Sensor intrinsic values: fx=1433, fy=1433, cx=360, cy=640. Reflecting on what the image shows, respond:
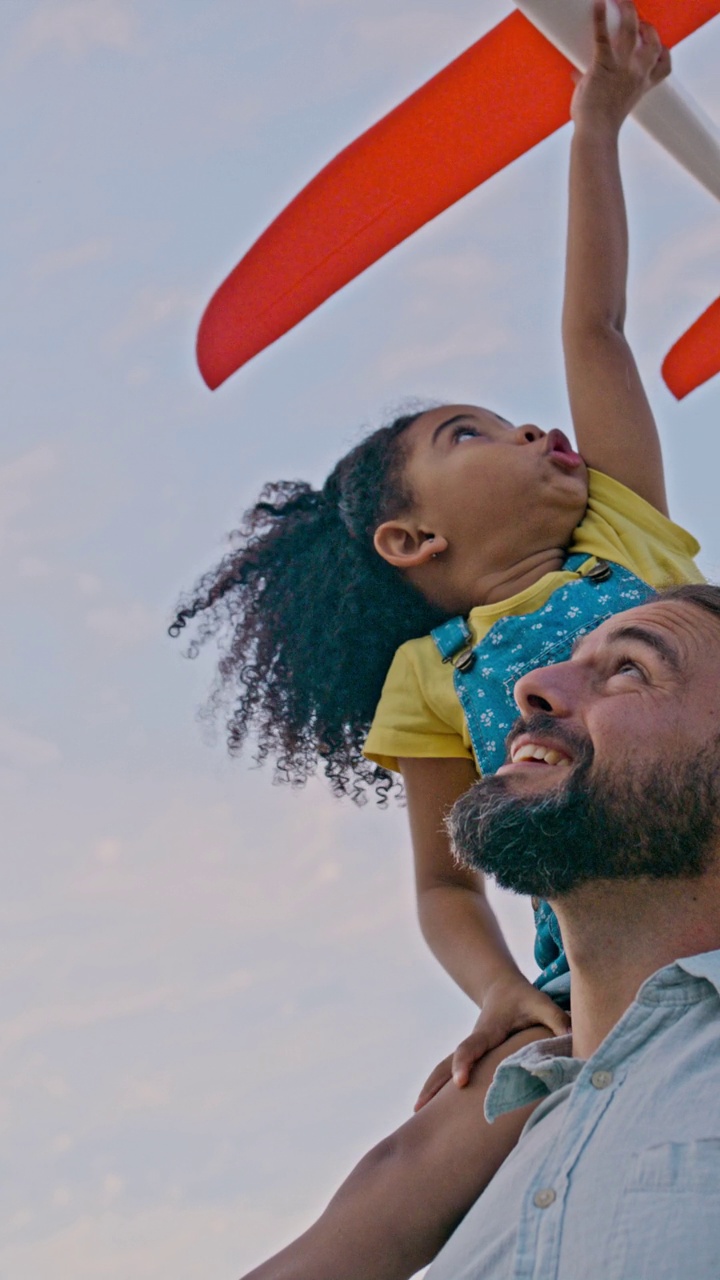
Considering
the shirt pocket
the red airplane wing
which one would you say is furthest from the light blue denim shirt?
the red airplane wing

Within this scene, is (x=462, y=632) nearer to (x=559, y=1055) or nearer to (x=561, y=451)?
(x=561, y=451)

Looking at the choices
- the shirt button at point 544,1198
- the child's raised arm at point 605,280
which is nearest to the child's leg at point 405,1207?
the shirt button at point 544,1198

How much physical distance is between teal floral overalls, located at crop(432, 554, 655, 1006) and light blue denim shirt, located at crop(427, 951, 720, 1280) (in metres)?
0.65

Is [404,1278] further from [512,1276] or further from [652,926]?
[652,926]

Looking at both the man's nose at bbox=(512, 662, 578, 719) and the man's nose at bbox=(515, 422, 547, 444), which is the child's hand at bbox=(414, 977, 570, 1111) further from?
the man's nose at bbox=(515, 422, 547, 444)

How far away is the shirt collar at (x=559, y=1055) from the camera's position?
167 cm

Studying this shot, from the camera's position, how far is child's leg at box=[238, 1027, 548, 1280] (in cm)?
187

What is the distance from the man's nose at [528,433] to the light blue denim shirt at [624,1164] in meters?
1.22

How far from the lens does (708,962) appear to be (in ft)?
5.47

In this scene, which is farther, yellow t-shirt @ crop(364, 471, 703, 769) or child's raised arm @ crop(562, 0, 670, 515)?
child's raised arm @ crop(562, 0, 670, 515)

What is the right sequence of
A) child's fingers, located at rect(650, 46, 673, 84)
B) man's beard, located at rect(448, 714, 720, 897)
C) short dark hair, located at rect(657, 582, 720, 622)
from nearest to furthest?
man's beard, located at rect(448, 714, 720, 897)
short dark hair, located at rect(657, 582, 720, 622)
child's fingers, located at rect(650, 46, 673, 84)

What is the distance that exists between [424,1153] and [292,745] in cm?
116

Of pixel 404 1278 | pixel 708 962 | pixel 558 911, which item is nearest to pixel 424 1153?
pixel 404 1278

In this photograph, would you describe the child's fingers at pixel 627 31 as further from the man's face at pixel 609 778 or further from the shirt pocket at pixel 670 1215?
the shirt pocket at pixel 670 1215
